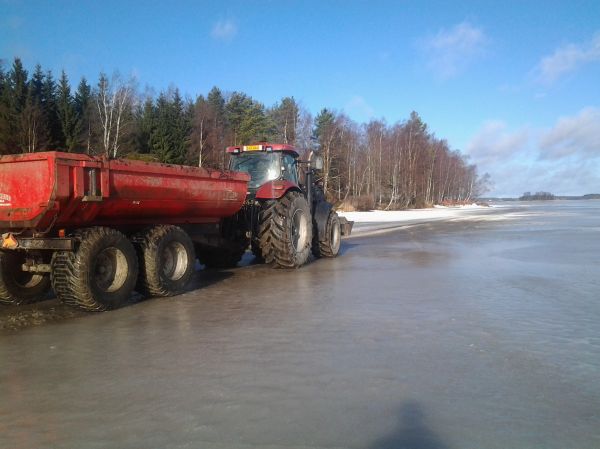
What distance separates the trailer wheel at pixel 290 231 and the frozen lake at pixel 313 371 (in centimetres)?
213

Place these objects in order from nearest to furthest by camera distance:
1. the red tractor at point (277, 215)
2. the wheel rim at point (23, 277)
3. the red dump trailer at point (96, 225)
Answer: the red dump trailer at point (96, 225), the wheel rim at point (23, 277), the red tractor at point (277, 215)

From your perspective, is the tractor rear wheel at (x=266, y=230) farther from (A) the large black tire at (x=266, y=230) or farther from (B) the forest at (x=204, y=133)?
(B) the forest at (x=204, y=133)

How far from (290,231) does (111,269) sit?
4172 millimetres

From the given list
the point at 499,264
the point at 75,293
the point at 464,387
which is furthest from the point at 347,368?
the point at 499,264

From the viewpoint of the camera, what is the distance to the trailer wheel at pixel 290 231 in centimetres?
988

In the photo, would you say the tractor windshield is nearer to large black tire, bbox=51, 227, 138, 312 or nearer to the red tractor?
the red tractor

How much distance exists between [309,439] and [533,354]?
8.71 ft

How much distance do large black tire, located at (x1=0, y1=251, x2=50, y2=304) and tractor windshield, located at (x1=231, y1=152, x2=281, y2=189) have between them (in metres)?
5.03

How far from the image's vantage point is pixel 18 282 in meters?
6.93

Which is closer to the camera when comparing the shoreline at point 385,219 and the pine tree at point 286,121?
the shoreline at point 385,219

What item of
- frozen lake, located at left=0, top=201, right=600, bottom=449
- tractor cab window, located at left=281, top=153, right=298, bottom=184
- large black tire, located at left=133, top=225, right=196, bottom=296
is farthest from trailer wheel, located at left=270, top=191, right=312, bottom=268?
large black tire, located at left=133, top=225, right=196, bottom=296

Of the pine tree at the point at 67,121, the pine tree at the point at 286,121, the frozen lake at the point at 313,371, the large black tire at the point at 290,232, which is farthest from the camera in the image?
the pine tree at the point at 286,121

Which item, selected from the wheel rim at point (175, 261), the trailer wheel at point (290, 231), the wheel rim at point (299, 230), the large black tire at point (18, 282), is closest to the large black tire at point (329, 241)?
the trailer wheel at point (290, 231)

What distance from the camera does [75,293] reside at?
20.0 ft
